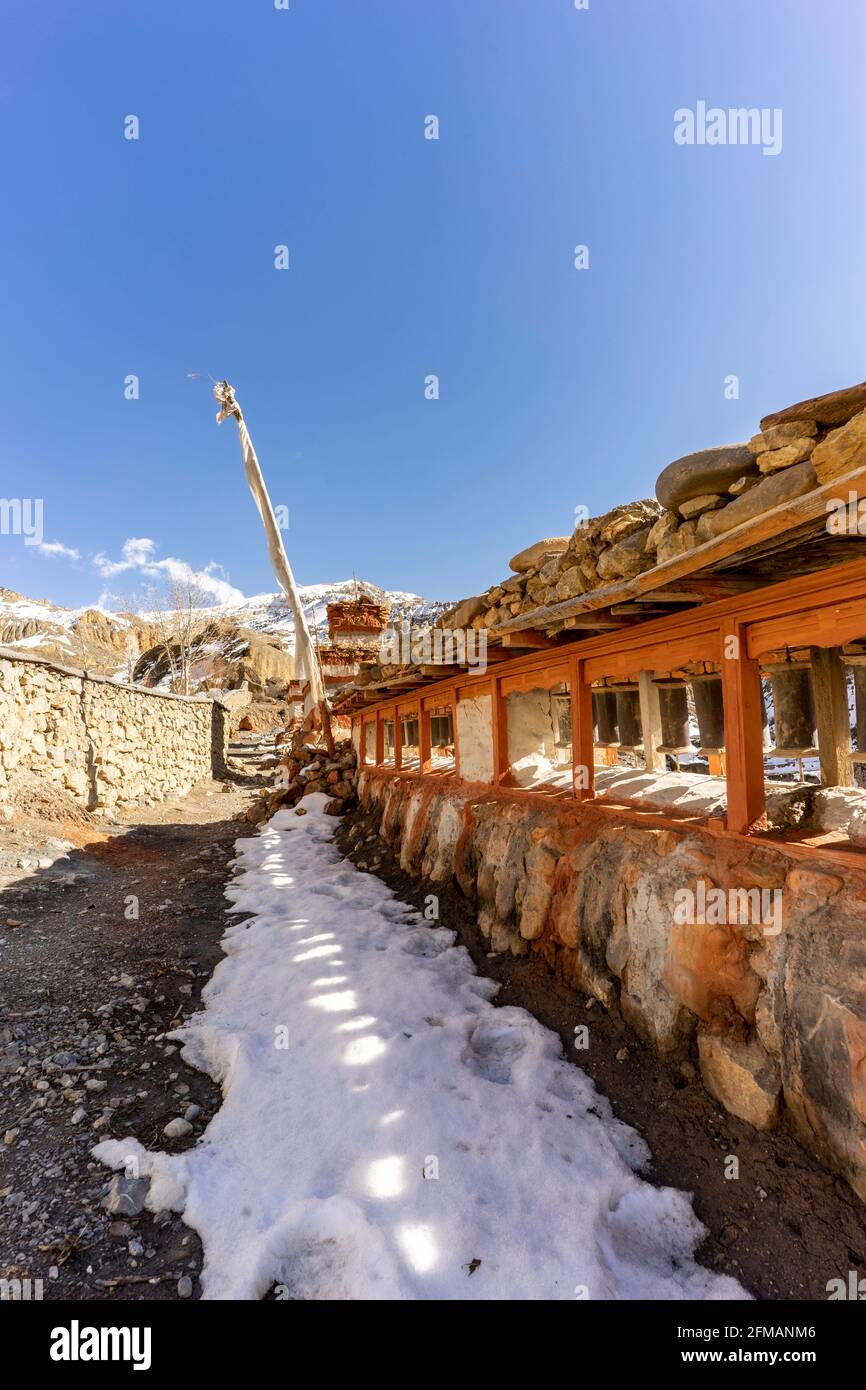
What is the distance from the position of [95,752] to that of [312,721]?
691cm

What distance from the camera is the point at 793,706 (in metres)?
4.66

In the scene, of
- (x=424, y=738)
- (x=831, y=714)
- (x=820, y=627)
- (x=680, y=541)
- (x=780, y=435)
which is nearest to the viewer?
(x=780, y=435)

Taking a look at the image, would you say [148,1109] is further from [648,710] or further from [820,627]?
[648,710]

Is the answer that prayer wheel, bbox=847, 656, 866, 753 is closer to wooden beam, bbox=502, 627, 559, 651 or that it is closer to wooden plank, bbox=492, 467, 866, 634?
wooden beam, bbox=502, 627, 559, 651

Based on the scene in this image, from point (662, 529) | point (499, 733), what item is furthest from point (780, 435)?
point (499, 733)

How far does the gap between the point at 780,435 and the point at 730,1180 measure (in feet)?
11.7

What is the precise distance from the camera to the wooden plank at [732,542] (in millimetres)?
1873
